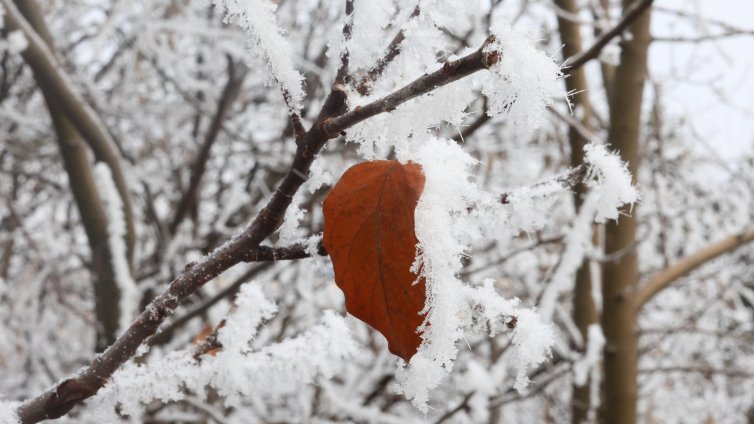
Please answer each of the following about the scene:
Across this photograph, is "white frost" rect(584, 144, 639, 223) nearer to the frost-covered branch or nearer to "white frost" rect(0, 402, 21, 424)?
the frost-covered branch

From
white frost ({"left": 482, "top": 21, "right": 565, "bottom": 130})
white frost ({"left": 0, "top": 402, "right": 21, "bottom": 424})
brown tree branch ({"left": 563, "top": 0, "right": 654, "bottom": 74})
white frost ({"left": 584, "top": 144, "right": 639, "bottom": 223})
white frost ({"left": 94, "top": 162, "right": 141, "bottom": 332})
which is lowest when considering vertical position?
white frost ({"left": 0, "top": 402, "right": 21, "bottom": 424})

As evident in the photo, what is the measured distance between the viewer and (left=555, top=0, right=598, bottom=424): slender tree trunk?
1.84 m

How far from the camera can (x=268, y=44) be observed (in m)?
0.45

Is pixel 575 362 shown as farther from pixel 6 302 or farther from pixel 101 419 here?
pixel 6 302

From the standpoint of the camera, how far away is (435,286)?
415 millimetres

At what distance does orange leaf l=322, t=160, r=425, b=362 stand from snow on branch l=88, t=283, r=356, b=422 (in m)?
0.21

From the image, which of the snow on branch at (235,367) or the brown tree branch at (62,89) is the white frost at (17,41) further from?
the snow on branch at (235,367)

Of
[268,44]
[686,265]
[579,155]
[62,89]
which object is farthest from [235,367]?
[686,265]

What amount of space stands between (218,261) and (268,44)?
178 millimetres

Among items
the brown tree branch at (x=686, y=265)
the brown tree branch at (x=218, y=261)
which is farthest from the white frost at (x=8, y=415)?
the brown tree branch at (x=686, y=265)

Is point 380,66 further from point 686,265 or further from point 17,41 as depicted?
point 686,265

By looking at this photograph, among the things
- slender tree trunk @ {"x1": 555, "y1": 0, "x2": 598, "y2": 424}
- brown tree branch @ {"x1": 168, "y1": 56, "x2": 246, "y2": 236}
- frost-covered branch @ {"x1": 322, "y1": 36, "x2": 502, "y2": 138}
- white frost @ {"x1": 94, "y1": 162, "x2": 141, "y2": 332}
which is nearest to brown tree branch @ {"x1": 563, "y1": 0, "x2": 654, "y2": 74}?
slender tree trunk @ {"x1": 555, "y1": 0, "x2": 598, "y2": 424}

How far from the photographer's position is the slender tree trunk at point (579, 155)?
1.84 metres

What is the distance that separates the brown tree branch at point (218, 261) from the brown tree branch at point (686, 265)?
1.69m
